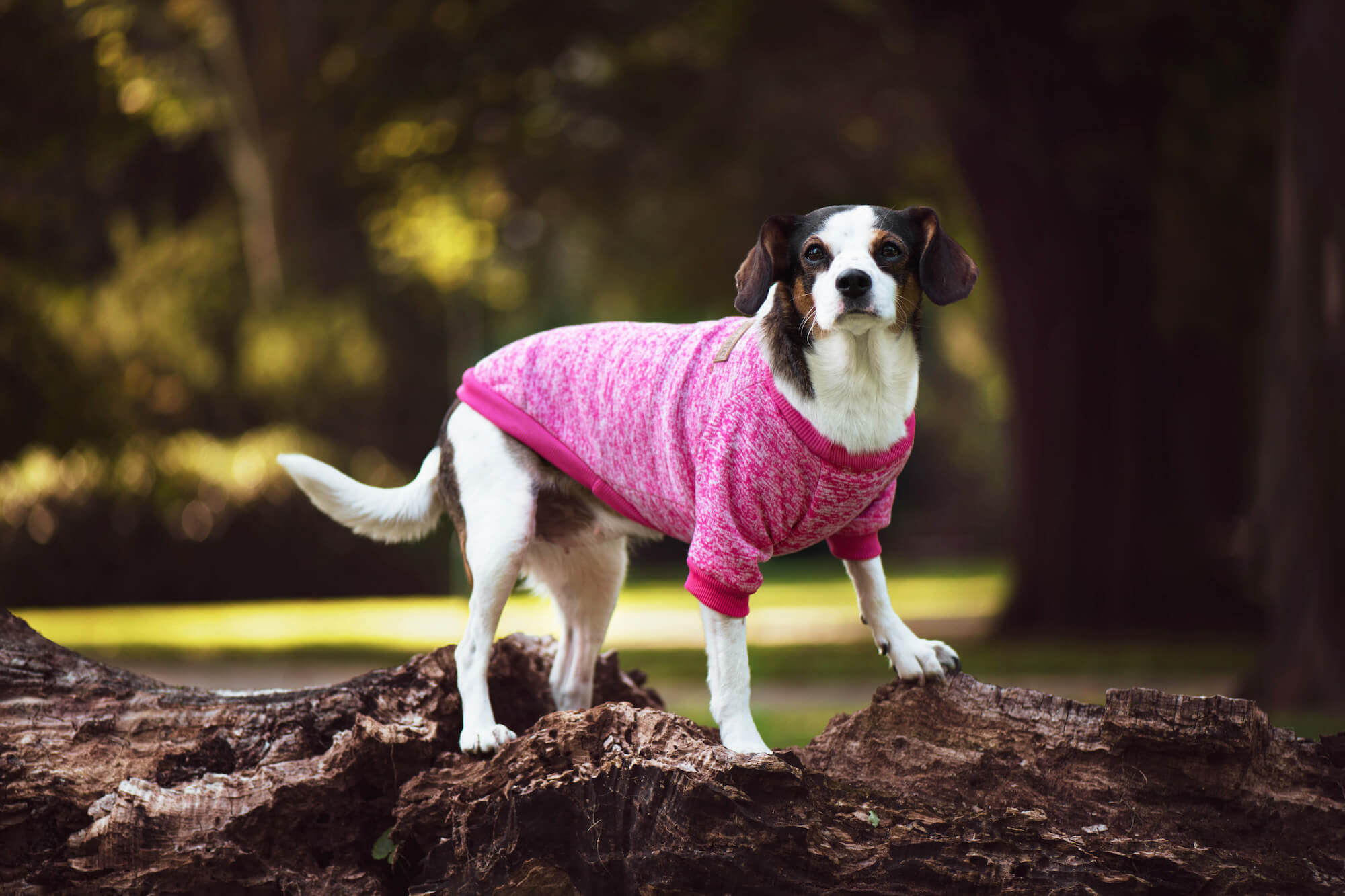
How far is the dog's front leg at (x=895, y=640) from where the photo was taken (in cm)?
380

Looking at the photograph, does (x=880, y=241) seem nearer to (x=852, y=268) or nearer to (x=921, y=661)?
(x=852, y=268)

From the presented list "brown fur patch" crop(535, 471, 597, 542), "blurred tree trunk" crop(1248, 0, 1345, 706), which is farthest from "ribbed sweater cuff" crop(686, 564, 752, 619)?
"blurred tree trunk" crop(1248, 0, 1345, 706)

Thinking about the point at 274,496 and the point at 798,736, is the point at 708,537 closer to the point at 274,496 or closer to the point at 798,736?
the point at 798,736

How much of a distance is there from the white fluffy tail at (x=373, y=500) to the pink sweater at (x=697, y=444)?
427 mm

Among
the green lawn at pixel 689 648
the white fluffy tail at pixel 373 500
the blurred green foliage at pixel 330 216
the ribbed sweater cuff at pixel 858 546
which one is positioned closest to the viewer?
the ribbed sweater cuff at pixel 858 546

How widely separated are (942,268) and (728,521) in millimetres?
916

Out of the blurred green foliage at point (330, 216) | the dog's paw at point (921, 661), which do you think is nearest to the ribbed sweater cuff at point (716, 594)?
the dog's paw at point (921, 661)

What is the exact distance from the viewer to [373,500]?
4.35 metres

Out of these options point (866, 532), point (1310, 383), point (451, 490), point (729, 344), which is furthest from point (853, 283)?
point (1310, 383)

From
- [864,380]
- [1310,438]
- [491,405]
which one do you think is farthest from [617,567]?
[1310,438]

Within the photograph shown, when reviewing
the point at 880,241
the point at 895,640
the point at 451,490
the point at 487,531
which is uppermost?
the point at 880,241

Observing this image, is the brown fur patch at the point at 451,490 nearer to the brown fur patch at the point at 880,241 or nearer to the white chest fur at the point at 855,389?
the white chest fur at the point at 855,389

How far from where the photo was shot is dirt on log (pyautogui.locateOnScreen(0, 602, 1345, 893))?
10.5 ft

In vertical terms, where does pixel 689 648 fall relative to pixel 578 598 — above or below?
below
